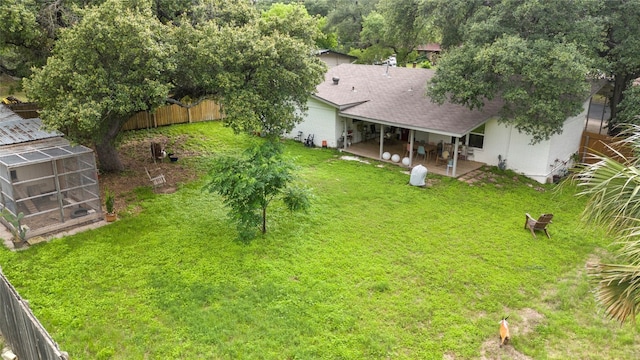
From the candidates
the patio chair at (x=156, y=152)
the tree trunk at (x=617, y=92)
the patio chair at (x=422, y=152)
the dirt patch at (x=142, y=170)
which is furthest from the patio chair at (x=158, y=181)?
the tree trunk at (x=617, y=92)

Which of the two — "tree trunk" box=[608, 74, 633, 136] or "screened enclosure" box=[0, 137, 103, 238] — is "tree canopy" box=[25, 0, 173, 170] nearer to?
"screened enclosure" box=[0, 137, 103, 238]

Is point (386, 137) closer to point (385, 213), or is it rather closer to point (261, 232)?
point (385, 213)

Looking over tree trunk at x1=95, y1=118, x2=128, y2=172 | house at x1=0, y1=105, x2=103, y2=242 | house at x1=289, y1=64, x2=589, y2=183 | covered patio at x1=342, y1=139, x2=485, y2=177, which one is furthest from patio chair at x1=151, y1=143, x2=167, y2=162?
covered patio at x1=342, y1=139, x2=485, y2=177

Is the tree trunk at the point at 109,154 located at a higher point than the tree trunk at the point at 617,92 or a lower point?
lower

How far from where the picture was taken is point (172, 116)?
24.0m

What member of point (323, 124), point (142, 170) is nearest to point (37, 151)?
point (142, 170)

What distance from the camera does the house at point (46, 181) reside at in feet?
37.0

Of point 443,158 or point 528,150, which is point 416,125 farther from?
point 528,150

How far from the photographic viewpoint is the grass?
8016 millimetres

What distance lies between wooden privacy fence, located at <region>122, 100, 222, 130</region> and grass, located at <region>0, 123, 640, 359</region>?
9.39 metres

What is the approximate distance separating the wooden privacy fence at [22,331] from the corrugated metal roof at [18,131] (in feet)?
21.6

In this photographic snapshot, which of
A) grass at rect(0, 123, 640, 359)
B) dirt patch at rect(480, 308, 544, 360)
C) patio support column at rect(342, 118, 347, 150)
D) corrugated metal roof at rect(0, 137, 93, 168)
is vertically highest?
A: corrugated metal roof at rect(0, 137, 93, 168)

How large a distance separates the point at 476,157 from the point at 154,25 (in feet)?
45.3

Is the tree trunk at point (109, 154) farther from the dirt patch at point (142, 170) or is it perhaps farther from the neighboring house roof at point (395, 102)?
the neighboring house roof at point (395, 102)
